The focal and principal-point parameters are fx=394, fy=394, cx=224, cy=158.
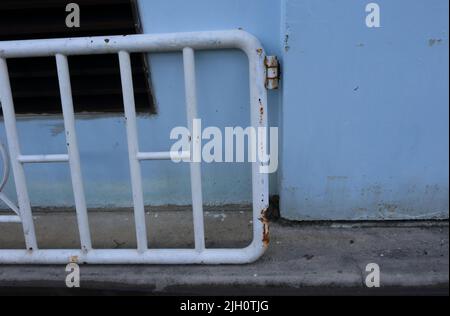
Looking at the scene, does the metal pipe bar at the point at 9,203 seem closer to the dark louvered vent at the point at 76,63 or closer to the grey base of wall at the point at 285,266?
the grey base of wall at the point at 285,266

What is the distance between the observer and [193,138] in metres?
1.87

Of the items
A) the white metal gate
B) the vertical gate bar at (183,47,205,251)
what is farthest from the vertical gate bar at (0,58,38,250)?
the vertical gate bar at (183,47,205,251)

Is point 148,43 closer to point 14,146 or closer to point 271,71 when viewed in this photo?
point 271,71

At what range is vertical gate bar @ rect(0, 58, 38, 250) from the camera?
74.0 inches

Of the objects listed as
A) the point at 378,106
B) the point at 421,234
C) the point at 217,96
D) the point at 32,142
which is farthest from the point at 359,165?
the point at 32,142

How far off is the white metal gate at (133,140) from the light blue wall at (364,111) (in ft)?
1.16

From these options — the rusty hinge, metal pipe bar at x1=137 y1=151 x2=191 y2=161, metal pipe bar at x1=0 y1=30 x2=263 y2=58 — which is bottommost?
metal pipe bar at x1=137 y1=151 x2=191 y2=161

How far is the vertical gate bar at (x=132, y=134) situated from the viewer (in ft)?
5.97

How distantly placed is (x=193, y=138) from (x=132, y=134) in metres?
0.29

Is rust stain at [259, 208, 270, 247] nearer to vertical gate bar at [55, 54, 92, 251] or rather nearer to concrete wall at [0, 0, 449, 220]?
concrete wall at [0, 0, 449, 220]

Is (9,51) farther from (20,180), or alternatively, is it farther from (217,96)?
(217,96)

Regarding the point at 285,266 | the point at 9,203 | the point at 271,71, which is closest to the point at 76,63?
the point at 9,203

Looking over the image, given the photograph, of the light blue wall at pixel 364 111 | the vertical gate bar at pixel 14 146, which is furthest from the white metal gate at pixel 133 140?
the light blue wall at pixel 364 111
